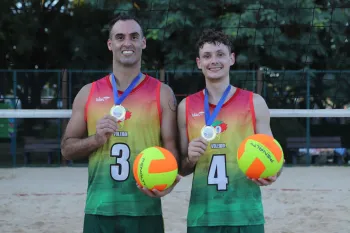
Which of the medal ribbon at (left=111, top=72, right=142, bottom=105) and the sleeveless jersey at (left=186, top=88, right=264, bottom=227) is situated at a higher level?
the medal ribbon at (left=111, top=72, right=142, bottom=105)

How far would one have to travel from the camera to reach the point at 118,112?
2559 millimetres

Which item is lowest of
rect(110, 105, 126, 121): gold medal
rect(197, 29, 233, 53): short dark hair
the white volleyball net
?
the white volleyball net

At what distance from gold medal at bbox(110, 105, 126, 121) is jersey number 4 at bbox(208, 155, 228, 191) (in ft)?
1.64

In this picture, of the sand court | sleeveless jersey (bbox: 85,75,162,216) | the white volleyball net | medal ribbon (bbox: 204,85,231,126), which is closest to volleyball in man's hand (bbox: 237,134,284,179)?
medal ribbon (bbox: 204,85,231,126)

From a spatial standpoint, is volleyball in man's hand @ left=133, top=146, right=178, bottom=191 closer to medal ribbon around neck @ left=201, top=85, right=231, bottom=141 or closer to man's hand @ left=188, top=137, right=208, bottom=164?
man's hand @ left=188, top=137, right=208, bottom=164

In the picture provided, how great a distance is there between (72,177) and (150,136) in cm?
656

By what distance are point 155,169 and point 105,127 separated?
315mm

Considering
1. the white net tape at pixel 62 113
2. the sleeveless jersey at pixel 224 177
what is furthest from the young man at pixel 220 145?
the white net tape at pixel 62 113

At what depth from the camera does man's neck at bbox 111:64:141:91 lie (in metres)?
2.69

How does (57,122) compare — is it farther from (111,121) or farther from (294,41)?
(111,121)

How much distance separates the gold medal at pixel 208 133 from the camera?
2527mm

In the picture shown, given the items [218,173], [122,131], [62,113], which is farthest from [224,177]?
[62,113]

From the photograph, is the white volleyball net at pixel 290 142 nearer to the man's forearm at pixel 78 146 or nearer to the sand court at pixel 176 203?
the sand court at pixel 176 203

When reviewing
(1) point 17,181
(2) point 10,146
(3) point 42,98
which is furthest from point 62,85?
(1) point 17,181
